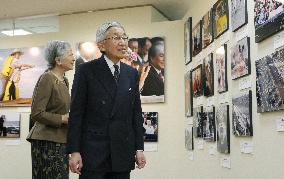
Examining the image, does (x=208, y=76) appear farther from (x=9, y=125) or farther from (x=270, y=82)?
(x=9, y=125)

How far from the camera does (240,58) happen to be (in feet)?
12.5

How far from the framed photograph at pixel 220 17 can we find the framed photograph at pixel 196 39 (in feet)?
2.56

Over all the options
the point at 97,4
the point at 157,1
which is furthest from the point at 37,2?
the point at 157,1

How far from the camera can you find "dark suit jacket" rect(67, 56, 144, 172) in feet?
8.16

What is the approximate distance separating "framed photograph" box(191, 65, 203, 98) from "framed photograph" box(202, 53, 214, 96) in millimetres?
206

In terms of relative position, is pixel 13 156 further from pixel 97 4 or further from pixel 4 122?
pixel 97 4

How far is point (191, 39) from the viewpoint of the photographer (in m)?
6.08

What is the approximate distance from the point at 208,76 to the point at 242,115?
4.29 feet

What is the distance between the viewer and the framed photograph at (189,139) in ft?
19.2

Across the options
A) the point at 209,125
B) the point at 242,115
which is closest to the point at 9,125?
the point at 209,125
